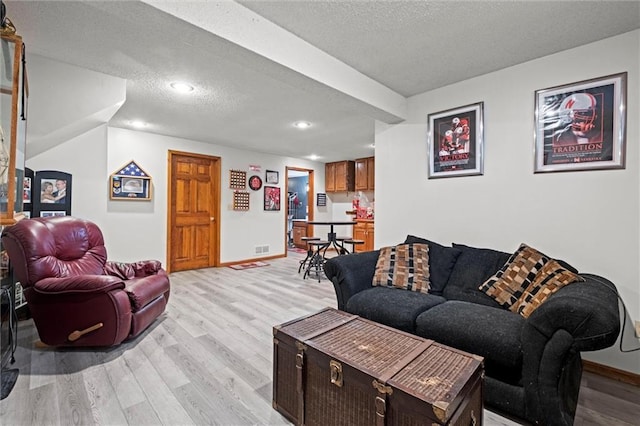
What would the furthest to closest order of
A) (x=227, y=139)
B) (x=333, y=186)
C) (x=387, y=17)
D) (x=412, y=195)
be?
(x=333, y=186), (x=227, y=139), (x=412, y=195), (x=387, y=17)

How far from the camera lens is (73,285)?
2168mm

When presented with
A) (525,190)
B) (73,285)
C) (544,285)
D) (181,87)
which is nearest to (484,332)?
(544,285)

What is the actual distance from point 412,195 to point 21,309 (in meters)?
4.18

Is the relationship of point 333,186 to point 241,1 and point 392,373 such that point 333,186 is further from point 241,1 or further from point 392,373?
point 392,373

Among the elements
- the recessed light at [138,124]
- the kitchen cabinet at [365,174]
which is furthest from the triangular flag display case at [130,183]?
the kitchen cabinet at [365,174]

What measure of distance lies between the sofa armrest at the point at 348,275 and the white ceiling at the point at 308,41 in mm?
1452

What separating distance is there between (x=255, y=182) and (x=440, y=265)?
440 centimetres

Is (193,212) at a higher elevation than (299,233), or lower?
higher

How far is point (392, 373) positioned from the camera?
121 cm

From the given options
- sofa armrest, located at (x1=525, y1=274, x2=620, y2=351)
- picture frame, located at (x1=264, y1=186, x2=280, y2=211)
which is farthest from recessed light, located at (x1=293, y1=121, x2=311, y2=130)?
sofa armrest, located at (x1=525, y1=274, x2=620, y2=351)

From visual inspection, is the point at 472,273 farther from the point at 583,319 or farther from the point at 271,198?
the point at 271,198

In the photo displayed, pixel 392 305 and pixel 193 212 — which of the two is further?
pixel 193 212

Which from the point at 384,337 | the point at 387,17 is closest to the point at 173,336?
the point at 384,337

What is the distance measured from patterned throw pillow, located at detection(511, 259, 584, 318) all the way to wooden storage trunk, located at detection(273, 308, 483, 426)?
0.80 meters
